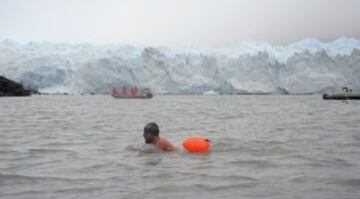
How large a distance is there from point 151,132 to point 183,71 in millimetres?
64107

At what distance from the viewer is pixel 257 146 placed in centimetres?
861

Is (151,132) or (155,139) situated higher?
(151,132)

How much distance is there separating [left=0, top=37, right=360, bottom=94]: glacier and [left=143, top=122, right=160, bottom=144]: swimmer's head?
62.5m

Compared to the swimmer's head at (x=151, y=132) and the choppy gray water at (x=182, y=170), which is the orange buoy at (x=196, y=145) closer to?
the choppy gray water at (x=182, y=170)

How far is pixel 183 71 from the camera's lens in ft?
235

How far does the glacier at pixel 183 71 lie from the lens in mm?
70188

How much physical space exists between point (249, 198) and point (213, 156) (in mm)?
3030

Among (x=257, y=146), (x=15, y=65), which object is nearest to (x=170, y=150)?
(x=257, y=146)

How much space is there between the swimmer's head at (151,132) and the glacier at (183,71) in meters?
62.5

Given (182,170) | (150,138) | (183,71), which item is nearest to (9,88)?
(183,71)

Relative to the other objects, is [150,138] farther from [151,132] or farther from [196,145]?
[196,145]

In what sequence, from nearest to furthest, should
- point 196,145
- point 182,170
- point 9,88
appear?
point 182,170, point 196,145, point 9,88

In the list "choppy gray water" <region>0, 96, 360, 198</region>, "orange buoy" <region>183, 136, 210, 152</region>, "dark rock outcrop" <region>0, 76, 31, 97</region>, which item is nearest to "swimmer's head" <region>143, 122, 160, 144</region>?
"choppy gray water" <region>0, 96, 360, 198</region>

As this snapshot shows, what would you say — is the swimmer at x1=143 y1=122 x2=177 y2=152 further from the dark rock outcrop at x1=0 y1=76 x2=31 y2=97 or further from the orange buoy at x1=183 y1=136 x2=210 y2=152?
the dark rock outcrop at x1=0 y1=76 x2=31 y2=97
